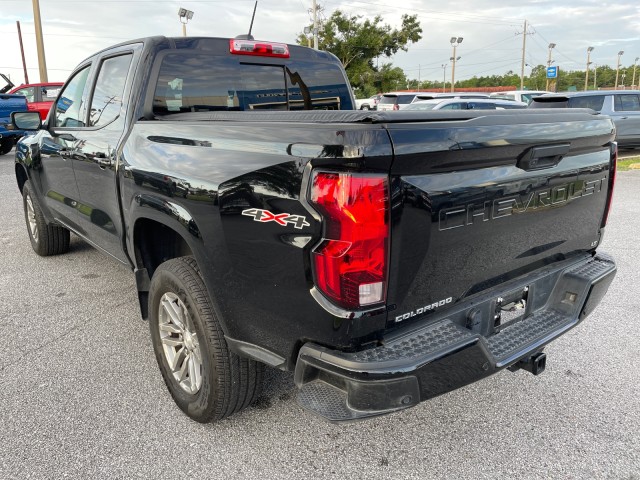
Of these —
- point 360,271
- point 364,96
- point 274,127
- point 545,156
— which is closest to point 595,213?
point 545,156

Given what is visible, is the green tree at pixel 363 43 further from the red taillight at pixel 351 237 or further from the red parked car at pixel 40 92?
the red taillight at pixel 351 237

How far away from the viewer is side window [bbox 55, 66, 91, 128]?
12.8 feet

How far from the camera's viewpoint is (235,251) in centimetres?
213

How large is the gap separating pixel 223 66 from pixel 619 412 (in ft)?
10.0

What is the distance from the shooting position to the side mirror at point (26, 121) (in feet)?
14.8

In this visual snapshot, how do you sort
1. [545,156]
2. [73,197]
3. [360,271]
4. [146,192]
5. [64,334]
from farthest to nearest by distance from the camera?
A: [73,197] < [64,334] < [146,192] < [545,156] < [360,271]

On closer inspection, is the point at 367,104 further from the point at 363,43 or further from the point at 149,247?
the point at 363,43

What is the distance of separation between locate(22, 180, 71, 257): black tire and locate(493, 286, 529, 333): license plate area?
14.6 ft

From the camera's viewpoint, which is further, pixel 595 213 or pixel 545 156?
pixel 595 213

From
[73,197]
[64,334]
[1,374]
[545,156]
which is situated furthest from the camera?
[73,197]

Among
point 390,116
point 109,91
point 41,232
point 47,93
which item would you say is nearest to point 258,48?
point 109,91

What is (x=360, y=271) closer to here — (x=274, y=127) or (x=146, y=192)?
(x=274, y=127)

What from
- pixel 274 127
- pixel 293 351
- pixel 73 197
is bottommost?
pixel 293 351

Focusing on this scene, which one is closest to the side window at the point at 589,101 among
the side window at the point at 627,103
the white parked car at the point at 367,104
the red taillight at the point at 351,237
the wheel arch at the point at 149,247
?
the side window at the point at 627,103
